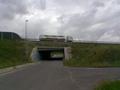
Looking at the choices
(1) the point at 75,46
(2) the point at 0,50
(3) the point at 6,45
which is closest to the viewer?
(2) the point at 0,50

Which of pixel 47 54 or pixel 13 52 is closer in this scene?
pixel 13 52

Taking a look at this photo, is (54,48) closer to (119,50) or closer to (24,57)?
(24,57)

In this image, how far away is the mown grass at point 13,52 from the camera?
6197 centimetres

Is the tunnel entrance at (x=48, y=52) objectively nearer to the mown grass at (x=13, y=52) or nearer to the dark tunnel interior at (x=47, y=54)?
the dark tunnel interior at (x=47, y=54)

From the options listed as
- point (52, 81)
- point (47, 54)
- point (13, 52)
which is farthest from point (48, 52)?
point (52, 81)

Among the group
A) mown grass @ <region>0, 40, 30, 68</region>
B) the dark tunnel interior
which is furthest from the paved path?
the dark tunnel interior

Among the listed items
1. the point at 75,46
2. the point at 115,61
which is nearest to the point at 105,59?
the point at 115,61

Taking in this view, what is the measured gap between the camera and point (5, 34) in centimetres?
9588

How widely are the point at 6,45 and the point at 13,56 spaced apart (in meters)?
9.73

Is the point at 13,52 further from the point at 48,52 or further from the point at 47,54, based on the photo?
the point at 47,54

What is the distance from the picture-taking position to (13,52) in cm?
6988

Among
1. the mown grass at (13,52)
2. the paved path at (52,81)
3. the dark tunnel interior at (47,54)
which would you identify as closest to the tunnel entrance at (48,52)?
the dark tunnel interior at (47,54)

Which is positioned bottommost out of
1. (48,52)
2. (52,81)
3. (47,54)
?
(47,54)

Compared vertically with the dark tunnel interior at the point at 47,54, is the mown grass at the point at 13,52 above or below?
above
